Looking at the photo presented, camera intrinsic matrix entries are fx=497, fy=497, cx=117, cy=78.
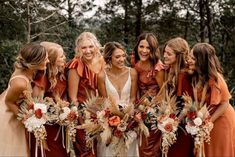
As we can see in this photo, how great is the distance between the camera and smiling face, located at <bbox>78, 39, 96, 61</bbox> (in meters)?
6.65

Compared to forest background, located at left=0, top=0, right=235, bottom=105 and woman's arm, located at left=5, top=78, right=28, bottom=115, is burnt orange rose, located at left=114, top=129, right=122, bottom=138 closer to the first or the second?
woman's arm, located at left=5, top=78, right=28, bottom=115

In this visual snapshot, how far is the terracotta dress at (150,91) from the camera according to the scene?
6.31 meters

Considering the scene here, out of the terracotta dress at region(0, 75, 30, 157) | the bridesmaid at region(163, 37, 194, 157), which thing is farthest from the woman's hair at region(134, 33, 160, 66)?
the terracotta dress at region(0, 75, 30, 157)

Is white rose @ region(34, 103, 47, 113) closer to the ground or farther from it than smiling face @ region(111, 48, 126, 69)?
closer to the ground

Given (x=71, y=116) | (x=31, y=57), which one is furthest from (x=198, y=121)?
(x=31, y=57)

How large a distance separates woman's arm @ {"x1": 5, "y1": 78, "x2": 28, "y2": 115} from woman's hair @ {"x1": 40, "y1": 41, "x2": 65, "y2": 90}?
49cm

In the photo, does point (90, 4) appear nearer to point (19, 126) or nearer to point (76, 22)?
A: point (76, 22)

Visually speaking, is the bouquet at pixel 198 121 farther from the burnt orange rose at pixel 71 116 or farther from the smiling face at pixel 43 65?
the smiling face at pixel 43 65

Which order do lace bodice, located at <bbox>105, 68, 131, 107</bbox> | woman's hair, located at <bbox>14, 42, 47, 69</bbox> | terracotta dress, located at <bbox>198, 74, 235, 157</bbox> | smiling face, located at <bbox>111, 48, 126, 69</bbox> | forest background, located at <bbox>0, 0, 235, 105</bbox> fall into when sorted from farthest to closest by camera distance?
forest background, located at <bbox>0, 0, 235, 105</bbox>
lace bodice, located at <bbox>105, 68, 131, 107</bbox>
smiling face, located at <bbox>111, 48, 126, 69</bbox>
terracotta dress, located at <bbox>198, 74, 235, 157</bbox>
woman's hair, located at <bbox>14, 42, 47, 69</bbox>

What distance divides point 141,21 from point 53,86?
566 inches

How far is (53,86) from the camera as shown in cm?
635

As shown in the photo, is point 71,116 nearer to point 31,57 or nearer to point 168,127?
point 31,57

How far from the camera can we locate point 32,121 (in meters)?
5.92

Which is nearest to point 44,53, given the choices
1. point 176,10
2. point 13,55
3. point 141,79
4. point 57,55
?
point 57,55
